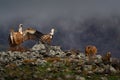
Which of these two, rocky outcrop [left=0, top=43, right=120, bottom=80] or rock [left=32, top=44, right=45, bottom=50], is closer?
rocky outcrop [left=0, top=43, right=120, bottom=80]

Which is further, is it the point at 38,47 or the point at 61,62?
the point at 38,47

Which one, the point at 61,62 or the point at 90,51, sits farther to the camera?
the point at 90,51

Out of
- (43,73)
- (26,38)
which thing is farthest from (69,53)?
(43,73)

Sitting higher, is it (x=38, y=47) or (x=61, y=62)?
(x=38, y=47)

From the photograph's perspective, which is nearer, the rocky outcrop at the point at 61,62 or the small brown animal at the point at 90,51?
the rocky outcrop at the point at 61,62

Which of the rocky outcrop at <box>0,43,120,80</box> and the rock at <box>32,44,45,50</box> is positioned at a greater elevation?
the rock at <box>32,44,45,50</box>

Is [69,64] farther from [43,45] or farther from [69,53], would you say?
[43,45]

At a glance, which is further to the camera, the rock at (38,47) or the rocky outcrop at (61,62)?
the rock at (38,47)

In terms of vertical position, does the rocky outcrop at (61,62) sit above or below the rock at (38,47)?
below

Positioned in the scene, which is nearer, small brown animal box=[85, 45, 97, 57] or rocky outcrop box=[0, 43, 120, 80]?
rocky outcrop box=[0, 43, 120, 80]

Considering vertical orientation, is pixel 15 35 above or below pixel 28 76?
above

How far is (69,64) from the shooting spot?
38625mm

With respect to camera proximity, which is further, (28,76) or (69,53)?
(69,53)

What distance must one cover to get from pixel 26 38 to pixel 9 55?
1091 centimetres
